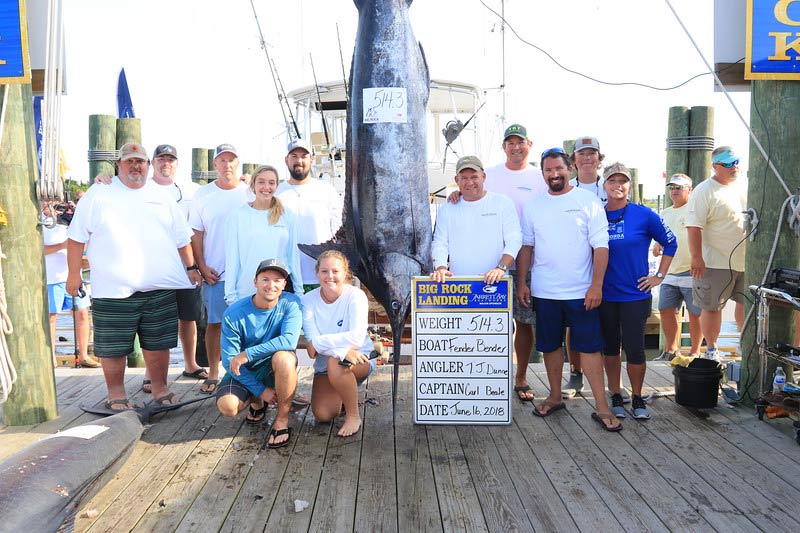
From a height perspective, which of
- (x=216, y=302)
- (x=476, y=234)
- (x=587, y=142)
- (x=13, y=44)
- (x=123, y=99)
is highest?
(x=123, y=99)

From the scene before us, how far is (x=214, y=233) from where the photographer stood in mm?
3746

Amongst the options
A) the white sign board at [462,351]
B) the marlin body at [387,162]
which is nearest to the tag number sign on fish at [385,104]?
the marlin body at [387,162]

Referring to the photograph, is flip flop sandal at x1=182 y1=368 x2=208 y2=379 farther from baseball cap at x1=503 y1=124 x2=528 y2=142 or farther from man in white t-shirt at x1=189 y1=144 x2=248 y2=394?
baseball cap at x1=503 y1=124 x2=528 y2=142

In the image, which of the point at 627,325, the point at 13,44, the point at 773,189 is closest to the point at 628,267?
the point at 627,325

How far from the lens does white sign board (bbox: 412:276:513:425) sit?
3172 mm

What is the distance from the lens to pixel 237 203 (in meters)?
3.79

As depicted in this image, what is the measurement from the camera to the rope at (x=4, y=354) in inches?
126

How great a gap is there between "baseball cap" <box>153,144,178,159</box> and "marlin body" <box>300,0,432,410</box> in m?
1.42

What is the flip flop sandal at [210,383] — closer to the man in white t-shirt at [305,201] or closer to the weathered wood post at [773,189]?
the man in white t-shirt at [305,201]

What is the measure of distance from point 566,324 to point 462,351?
57 cm

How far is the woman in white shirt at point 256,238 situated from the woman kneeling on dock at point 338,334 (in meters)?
0.30

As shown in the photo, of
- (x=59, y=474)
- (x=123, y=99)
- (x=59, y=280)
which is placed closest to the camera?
(x=59, y=474)

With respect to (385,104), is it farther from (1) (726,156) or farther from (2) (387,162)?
(1) (726,156)

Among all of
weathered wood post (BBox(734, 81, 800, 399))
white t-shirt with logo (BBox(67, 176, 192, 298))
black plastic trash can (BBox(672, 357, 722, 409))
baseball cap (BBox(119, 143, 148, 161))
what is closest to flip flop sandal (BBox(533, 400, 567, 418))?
black plastic trash can (BBox(672, 357, 722, 409))
